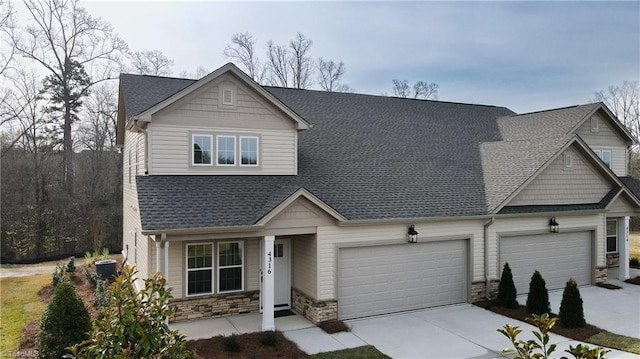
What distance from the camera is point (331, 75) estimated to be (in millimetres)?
40438

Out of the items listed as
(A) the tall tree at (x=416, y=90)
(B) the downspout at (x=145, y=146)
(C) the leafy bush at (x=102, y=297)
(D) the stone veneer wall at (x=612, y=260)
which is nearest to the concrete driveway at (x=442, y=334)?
(C) the leafy bush at (x=102, y=297)

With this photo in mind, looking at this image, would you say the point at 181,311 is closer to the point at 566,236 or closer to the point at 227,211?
the point at 227,211

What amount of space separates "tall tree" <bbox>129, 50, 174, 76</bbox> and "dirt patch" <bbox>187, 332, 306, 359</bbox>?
97.7ft

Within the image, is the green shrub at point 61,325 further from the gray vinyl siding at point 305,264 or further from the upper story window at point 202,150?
the gray vinyl siding at point 305,264

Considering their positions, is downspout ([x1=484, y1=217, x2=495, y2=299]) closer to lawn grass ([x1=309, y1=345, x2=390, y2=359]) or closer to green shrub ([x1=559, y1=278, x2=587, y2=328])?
green shrub ([x1=559, y1=278, x2=587, y2=328])

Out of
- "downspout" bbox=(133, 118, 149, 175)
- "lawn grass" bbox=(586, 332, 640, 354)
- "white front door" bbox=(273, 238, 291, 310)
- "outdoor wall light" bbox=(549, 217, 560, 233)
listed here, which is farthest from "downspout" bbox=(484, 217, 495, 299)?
"downspout" bbox=(133, 118, 149, 175)

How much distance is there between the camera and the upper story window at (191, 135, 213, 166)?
12.7 metres

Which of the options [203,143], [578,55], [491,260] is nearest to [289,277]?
[203,143]

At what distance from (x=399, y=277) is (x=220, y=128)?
689cm

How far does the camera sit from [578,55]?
22562 millimetres

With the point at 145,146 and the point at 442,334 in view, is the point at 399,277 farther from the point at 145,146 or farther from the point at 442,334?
the point at 145,146

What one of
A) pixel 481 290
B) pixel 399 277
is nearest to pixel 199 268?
pixel 399 277

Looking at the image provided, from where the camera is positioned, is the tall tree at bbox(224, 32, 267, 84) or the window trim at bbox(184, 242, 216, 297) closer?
the window trim at bbox(184, 242, 216, 297)

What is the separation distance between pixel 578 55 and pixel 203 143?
784 inches
